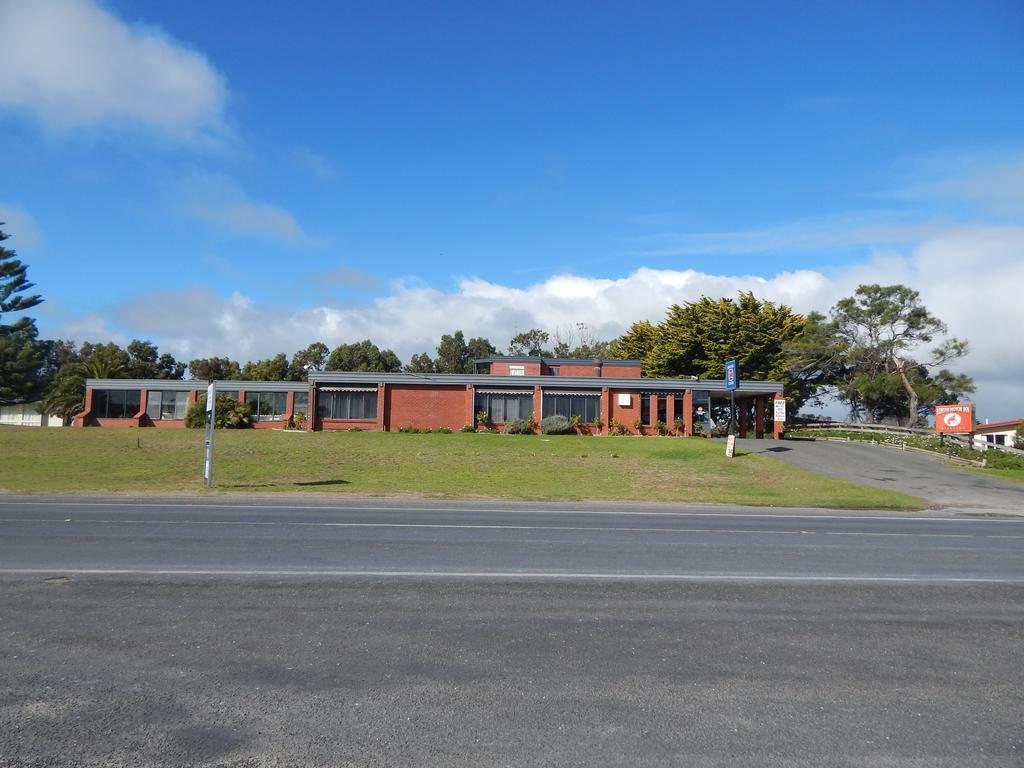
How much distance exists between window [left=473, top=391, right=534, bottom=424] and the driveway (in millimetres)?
12272

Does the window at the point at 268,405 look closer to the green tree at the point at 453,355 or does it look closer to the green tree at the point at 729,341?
the green tree at the point at 729,341

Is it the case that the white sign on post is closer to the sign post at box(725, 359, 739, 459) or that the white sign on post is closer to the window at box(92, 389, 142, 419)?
the sign post at box(725, 359, 739, 459)

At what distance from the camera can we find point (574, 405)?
1807 inches

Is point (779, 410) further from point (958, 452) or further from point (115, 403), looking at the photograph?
point (115, 403)

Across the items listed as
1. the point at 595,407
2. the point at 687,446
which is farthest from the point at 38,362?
the point at 687,446

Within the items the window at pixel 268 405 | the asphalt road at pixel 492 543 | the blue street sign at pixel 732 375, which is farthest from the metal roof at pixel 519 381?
the asphalt road at pixel 492 543

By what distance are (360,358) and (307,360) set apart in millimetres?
6891

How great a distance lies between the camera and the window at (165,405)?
49812 millimetres

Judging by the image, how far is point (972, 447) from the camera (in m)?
37.9

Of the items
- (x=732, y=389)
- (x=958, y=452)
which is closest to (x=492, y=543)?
(x=732, y=389)

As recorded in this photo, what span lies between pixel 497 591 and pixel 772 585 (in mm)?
3308

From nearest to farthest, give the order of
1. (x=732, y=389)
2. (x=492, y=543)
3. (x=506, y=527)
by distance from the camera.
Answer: (x=492, y=543), (x=506, y=527), (x=732, y=389)

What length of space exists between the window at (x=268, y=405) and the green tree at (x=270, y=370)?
40.3 meters

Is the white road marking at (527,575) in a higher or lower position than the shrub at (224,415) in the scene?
lower
